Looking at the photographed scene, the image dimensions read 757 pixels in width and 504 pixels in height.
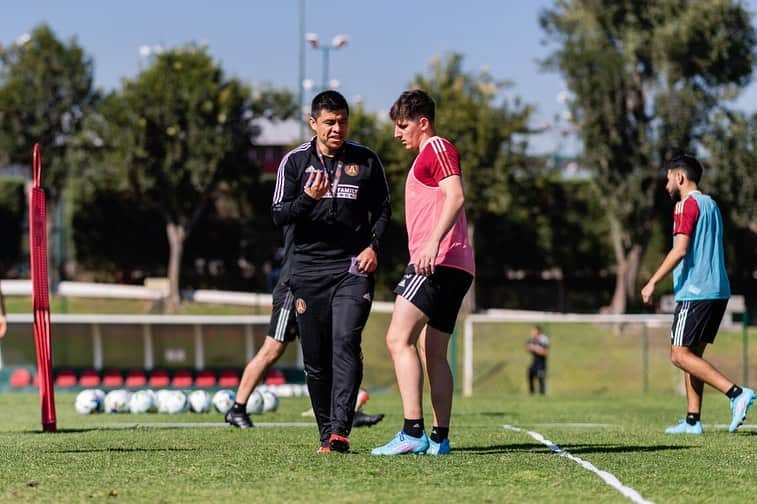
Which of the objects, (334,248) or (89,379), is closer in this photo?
(334,248)

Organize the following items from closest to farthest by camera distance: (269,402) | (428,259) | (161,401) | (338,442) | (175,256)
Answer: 1. (428,259)
2. (338,442)
3. (269,402)
4. (161,401)
5. (175,256)

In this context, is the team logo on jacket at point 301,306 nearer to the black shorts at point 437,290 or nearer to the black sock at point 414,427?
the black shorts at point 437,290

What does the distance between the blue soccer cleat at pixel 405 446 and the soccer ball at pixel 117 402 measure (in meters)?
7.04

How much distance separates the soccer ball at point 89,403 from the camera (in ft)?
44.5

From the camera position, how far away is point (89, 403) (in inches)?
534

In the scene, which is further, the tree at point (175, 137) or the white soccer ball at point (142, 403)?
the tree at point (175, 137)

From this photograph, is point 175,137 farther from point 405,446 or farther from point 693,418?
point 405,446

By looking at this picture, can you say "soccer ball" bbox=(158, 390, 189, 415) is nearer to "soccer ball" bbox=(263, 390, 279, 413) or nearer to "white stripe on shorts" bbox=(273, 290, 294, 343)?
"soccer ball" bbox=(263, 390, 279, 413)

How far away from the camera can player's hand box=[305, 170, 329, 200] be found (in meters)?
7.11

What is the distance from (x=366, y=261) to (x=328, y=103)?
913mm

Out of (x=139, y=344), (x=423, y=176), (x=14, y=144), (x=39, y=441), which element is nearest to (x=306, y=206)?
(x=423, y=176)

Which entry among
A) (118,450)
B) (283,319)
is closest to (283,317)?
(283,319)

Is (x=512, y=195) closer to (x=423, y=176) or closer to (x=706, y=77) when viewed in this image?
(x=706, y=77)

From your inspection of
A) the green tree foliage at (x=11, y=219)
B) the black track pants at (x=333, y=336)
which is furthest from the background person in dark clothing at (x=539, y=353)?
the green tree foliage at (x=11, y=219)
